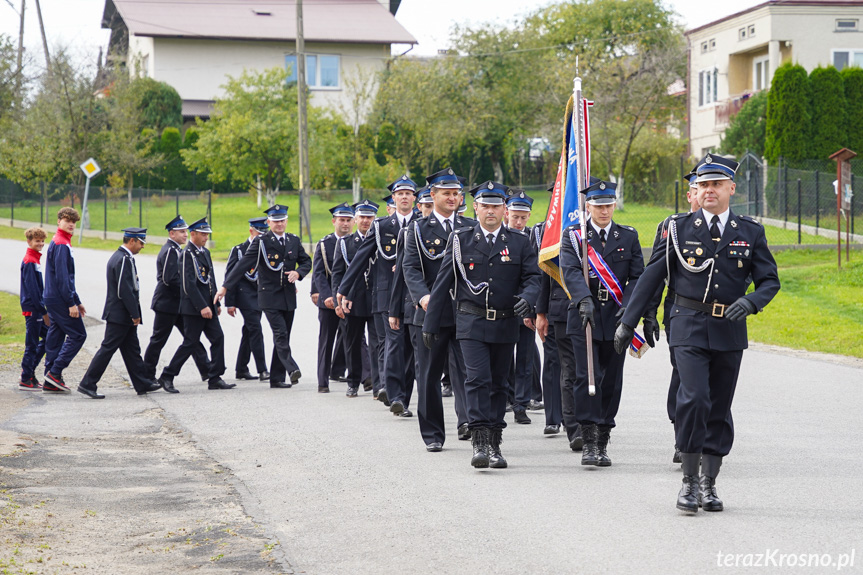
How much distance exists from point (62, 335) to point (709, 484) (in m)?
8.81

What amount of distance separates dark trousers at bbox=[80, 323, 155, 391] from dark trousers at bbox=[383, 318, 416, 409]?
3435 millimetres

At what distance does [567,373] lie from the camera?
8797 mm

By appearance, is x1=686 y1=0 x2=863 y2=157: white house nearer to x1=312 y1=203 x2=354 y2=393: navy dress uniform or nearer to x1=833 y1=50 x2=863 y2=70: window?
x1=833 y1=50 x2=863 y2=70: window

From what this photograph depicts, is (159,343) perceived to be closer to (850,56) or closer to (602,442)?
(602,442)

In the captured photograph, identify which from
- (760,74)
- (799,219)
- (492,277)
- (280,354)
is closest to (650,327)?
(492,277)

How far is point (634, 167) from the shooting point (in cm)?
4656

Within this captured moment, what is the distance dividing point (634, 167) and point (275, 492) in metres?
40.6

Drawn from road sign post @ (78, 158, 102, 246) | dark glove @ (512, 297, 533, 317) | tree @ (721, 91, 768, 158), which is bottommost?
dark glove @ (512, 297, 533, 317)

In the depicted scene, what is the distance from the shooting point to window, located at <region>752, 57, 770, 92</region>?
1664 inches

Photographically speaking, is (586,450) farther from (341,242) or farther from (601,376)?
(341,242)

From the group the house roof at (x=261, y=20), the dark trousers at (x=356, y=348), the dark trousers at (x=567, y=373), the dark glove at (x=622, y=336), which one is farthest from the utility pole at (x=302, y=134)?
the dark glove at (x=622, y=336)

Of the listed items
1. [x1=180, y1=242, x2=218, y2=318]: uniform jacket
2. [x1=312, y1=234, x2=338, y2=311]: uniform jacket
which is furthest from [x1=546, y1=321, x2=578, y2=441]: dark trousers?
[x1=180, y1=242, x2=218, y2=318]: uniform jacket

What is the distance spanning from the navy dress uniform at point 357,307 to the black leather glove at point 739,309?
5690mm

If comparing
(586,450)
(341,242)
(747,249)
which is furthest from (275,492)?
(341,242)
